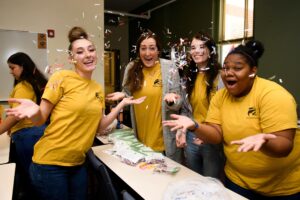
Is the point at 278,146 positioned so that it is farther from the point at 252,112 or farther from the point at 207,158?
the point at 207,158

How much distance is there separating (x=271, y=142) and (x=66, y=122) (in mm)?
1213

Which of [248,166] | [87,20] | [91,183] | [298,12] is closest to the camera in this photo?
[248,166]

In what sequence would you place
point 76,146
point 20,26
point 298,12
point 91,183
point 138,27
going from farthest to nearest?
point 138,27 < point 20,26 < point 298,12 < point 91,183 < point 76,146

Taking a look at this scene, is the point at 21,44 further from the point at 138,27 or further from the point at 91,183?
the point at 138,27

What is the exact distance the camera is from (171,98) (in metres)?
2.14

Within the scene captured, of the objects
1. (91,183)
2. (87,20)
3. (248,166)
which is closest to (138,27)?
(87,20)

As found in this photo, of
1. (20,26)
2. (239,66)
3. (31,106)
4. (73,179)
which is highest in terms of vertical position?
(20,26)

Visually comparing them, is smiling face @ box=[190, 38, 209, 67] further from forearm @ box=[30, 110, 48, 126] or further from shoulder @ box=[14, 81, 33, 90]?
shoulder @ box=[14, 81, 33, 90]

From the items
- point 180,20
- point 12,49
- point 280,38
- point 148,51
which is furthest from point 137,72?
point 180,20

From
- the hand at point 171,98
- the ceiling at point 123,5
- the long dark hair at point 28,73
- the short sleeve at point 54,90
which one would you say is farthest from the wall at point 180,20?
the short sleeve at point 54,90

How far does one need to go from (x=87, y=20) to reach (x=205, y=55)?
9.07 ft

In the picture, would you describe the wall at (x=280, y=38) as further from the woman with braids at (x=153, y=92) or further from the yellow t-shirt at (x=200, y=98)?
the woman with braids at (x=153, y=92)

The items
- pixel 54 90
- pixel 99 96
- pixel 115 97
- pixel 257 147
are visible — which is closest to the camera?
pixel 257 147

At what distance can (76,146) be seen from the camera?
1.73 m
